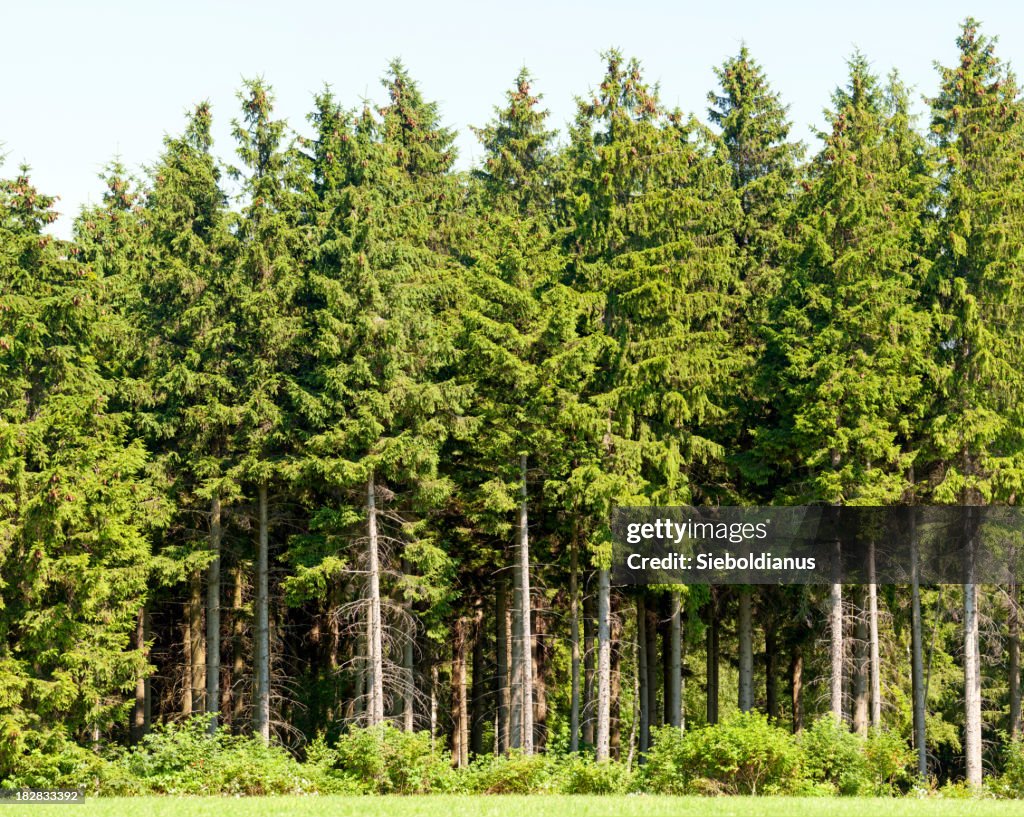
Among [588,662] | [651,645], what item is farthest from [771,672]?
[588,662]

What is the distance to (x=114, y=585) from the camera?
26.8m

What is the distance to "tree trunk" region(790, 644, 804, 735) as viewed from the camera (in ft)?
119

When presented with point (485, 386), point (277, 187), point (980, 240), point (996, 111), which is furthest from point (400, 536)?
point (996, 111)

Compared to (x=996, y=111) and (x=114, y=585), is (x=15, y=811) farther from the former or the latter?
(x=996, y=111)

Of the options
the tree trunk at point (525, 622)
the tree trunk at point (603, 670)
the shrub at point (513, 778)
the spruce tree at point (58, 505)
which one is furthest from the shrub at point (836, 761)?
the spruce tree at point (58, 505)

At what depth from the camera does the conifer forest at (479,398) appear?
27.4 meters

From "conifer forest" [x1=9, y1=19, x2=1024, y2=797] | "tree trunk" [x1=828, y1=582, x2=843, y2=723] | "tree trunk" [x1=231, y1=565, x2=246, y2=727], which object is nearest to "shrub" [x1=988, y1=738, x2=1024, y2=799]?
"conifer forest" [x1=9, y1=19, x2=1024, y2=797]

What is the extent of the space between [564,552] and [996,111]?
48.9ft

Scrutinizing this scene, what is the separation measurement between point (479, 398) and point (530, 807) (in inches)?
520

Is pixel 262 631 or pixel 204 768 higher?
pixel 262 631

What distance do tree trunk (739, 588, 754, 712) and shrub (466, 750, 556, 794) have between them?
25.3 feet

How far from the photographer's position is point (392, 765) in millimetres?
23859

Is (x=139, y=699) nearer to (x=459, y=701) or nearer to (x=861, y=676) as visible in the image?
(x=459, y=701)

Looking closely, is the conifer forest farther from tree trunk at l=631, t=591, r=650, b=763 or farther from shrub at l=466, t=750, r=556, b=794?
shrub at l=466, t=750, r=556, b=794
